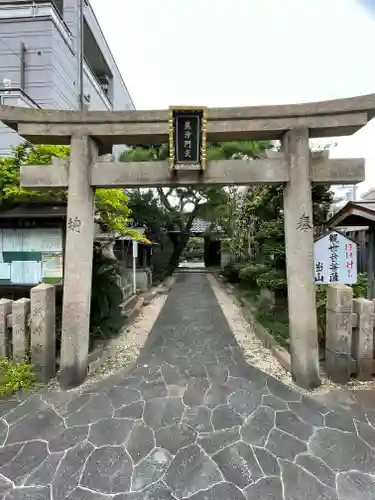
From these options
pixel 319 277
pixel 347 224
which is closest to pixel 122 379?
pixel 319 277

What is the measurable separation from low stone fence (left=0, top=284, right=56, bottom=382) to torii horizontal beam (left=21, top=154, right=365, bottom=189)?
A: 1.98 metres

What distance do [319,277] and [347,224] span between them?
3.69 meters

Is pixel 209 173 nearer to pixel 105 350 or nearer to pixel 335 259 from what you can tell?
pixel 335 259

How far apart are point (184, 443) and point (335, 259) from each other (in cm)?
385

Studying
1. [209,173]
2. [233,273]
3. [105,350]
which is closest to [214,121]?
[209,173]

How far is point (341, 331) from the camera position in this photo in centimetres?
446

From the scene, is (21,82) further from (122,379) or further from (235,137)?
(122,379)

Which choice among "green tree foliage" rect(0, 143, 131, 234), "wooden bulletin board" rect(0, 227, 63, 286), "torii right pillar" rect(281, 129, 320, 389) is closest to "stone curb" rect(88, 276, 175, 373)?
"wooden bulletin board" rect(0, 227, 63, 286)

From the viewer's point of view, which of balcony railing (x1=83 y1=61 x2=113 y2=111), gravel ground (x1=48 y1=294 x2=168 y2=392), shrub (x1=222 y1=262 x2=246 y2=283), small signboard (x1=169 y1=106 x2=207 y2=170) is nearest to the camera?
small signboard (x1=169 y1=106 x2=207 y2=170)

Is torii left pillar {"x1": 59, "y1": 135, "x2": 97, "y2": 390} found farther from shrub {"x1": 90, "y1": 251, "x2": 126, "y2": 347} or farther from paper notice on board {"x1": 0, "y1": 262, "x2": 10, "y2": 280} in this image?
paper notice on board {"x1": 0, "y1": 262, "x2": 10, "y2": 280}

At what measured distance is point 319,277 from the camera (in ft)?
15.6

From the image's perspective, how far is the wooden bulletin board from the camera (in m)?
5.28

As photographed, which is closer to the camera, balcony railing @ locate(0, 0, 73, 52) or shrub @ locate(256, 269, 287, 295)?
shrub @ locate(256, 269, 287, 295)

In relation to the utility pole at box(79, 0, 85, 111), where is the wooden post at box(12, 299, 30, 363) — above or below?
below
